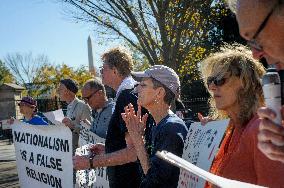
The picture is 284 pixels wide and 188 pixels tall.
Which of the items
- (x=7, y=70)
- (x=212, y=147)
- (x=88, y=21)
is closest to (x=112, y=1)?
(x=88, y=21)

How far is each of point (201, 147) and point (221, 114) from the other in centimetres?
42

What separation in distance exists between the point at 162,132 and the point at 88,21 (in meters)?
9.35

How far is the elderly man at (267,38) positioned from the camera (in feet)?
4.00

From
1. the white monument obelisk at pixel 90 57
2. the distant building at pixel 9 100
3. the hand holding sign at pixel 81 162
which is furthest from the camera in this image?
the white monument obelisk at pixel 90 57

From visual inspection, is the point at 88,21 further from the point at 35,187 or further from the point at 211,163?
the point at 211,163

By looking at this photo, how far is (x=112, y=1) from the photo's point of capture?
11.1 m

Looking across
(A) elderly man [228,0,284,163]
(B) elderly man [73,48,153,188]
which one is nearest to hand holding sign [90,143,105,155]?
(B) elderly man [73,48,153,188]

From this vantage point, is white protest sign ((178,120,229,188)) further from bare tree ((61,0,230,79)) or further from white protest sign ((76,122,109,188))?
bare tree ((61,0,230,79))

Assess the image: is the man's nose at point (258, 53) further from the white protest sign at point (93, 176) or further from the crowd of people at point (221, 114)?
the white protest sign at point (93, 176)

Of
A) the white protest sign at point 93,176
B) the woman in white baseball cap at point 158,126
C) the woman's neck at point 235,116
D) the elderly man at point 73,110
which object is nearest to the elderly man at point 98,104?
the white protest sign at point 93,176

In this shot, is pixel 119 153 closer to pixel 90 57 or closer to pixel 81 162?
pixel 81 162

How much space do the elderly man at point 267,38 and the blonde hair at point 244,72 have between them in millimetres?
1074

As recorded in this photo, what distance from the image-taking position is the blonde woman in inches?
79.8

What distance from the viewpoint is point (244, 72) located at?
2.67 meters
